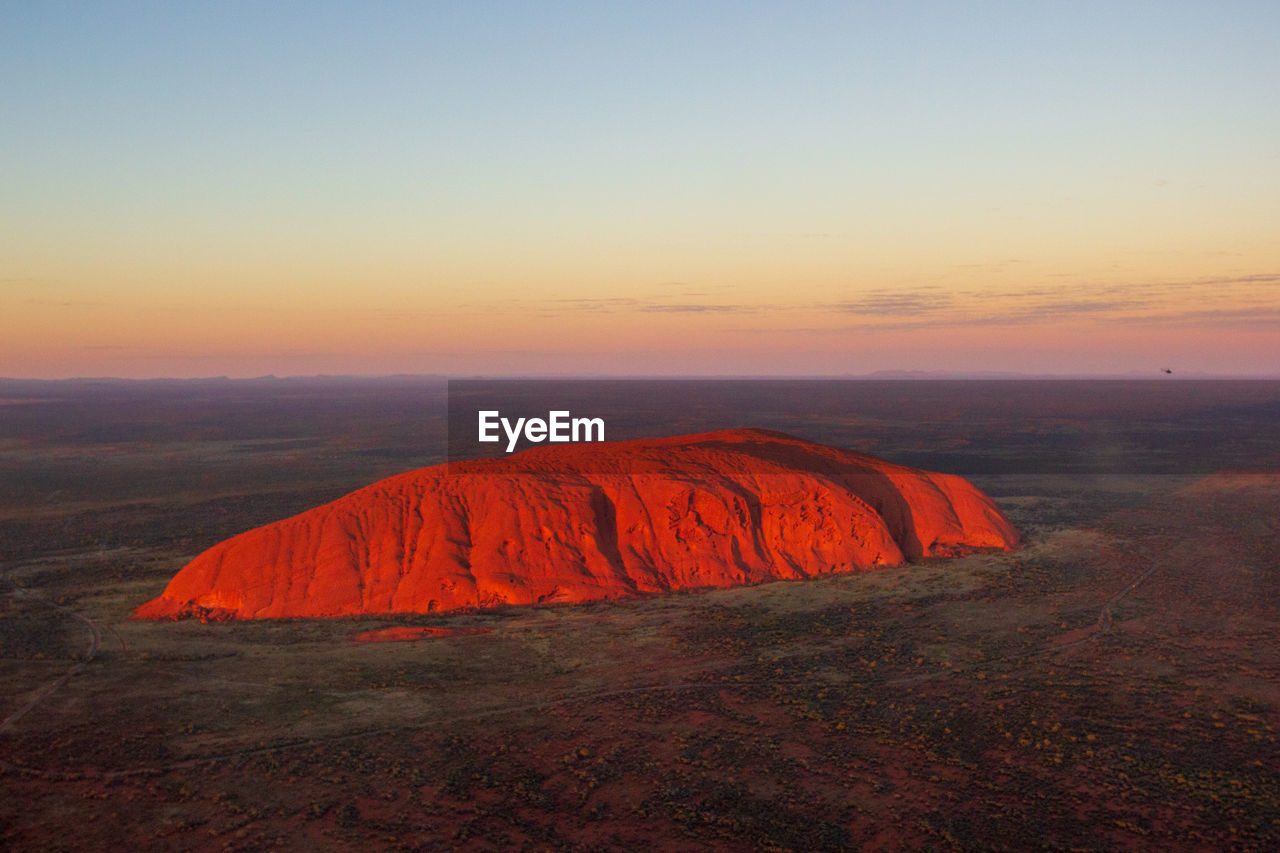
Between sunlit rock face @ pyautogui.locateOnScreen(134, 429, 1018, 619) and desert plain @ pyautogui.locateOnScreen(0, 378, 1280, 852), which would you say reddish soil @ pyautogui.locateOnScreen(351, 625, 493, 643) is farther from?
sunlit rock face @ pyautogui.locateOnScreen(134, 429, 1018, 619)

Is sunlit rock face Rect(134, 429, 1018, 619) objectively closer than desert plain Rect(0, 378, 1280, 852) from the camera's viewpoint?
No

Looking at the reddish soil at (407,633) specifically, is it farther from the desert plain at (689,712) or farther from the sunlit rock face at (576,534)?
the sunlit rock face at (576,534)

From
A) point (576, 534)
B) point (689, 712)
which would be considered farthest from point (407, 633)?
point (689, 712)

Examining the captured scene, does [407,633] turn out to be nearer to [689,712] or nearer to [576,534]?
[576,534]

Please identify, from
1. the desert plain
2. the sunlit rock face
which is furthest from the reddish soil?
the sunlit rock face

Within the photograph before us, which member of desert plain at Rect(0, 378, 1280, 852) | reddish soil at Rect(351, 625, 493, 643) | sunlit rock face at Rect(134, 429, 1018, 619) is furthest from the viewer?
sunlit rock face at Rect(134, 429, 1018, 619)

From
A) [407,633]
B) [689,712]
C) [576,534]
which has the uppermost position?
[576,534]

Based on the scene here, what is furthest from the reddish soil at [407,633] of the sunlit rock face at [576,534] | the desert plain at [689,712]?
the sunlit rock face at [576,534]

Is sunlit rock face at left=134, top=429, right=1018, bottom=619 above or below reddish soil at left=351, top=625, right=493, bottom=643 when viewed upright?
above
